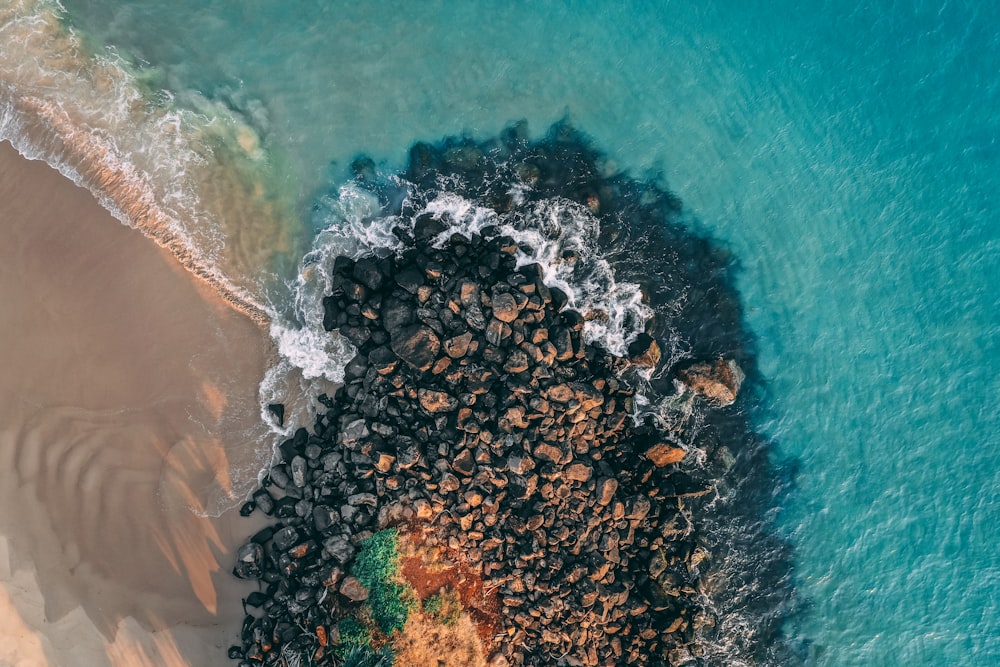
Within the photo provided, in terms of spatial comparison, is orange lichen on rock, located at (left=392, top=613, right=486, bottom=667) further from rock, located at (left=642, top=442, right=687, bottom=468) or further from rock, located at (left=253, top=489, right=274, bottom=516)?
→ rock, located at (left=642, top=442, right=687, bottom=468)

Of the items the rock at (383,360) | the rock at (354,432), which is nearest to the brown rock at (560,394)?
the rock at (383,360)

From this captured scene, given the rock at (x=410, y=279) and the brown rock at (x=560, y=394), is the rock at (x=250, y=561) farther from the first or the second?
the brown rock at (x=560, y=394)

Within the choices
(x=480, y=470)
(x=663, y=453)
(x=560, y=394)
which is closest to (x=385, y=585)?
(x=480, y=470)

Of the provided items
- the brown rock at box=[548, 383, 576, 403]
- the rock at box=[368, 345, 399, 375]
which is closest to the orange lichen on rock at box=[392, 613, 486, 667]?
the brown rock at box=[548, 383, 576, 403]

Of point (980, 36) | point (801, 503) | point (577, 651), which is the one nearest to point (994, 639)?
point (801, 503)

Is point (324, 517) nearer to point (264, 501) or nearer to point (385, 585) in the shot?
point (264, 501)

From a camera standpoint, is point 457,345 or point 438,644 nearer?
point 438,644

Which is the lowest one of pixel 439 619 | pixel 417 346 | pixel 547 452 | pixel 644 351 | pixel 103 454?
pixel 103 454

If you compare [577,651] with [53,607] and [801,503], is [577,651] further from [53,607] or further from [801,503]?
[53,607]
